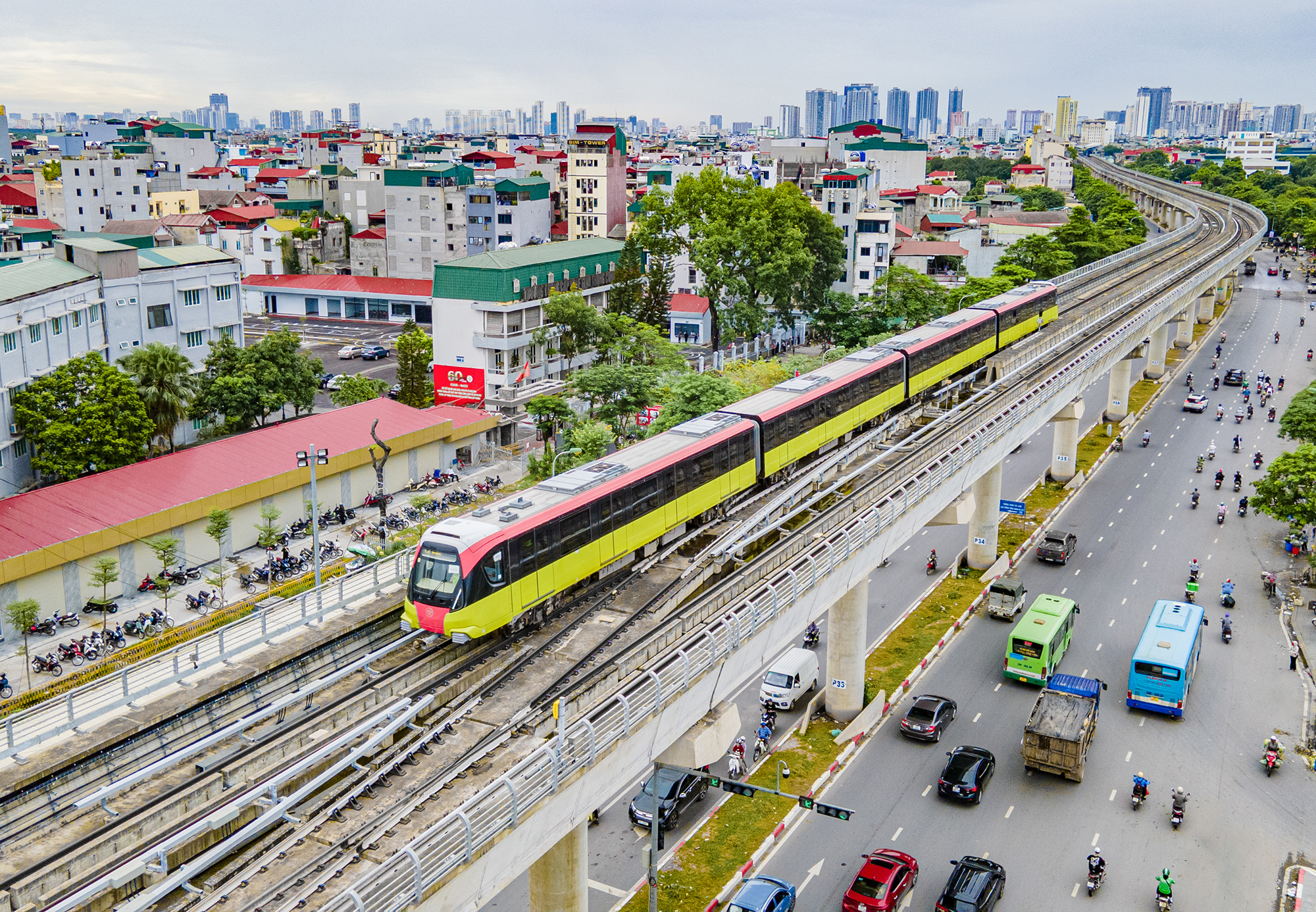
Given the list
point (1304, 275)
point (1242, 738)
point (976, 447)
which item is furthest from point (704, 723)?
point (1304, 275)

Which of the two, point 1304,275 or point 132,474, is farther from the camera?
point 1304,275

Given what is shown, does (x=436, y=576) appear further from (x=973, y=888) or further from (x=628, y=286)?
(x=628, y=286)

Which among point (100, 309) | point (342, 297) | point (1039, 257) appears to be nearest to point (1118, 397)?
point (1039, 257)

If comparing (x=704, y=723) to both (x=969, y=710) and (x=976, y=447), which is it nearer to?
(x=969, y=710)

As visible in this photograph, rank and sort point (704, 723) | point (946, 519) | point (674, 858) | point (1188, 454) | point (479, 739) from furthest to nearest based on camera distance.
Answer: point (1188, 454)
point (946, 519)
point (674, 858)
point (704, 723)
point (479, 739)

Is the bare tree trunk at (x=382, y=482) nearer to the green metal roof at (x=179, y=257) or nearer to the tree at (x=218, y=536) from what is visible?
the tree at (x=218, y=536)

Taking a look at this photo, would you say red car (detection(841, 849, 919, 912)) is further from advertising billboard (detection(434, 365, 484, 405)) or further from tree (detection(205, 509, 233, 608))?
advertising billboard (detection(434, 365, 484, 405))
